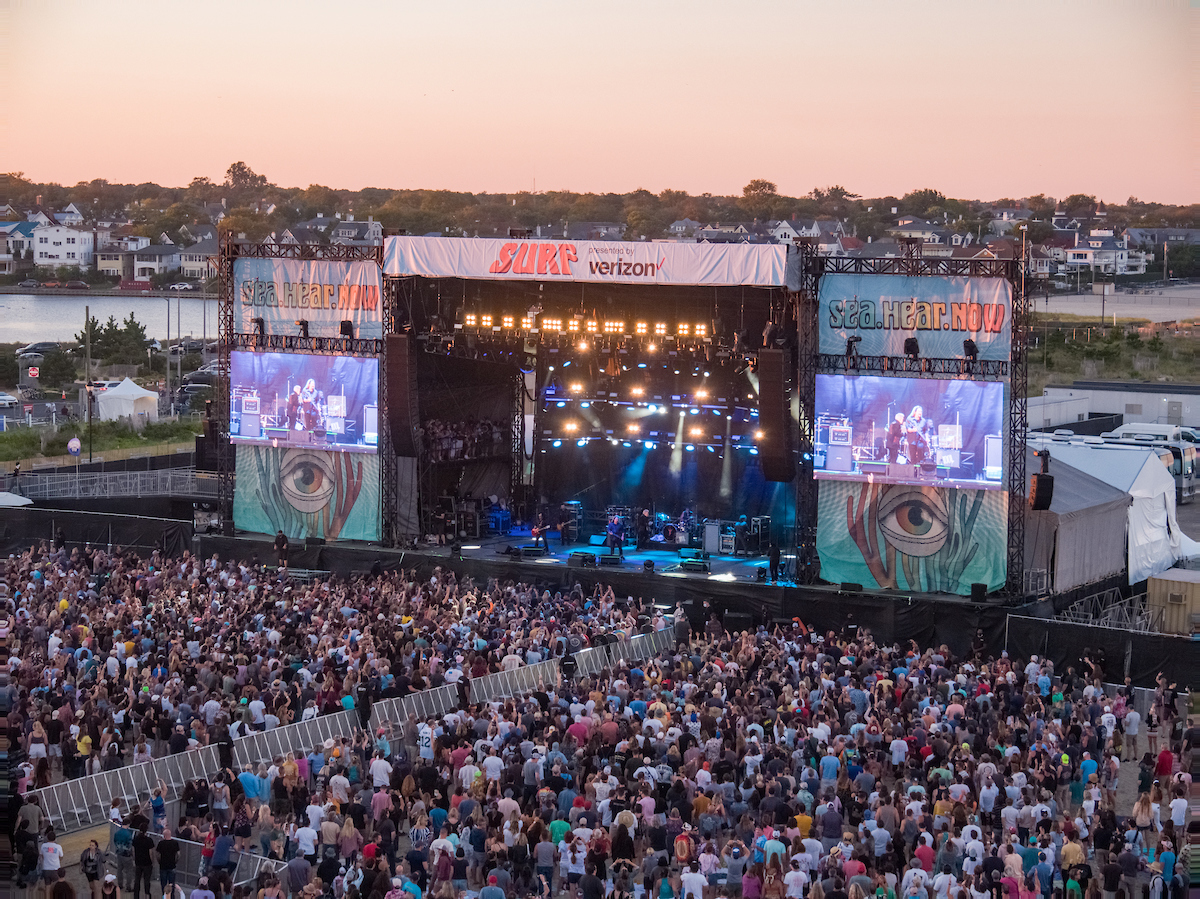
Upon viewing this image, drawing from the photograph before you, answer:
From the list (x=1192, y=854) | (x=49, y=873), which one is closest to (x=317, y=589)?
(x=49, y=873)

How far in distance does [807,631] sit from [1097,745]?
22.5 feet

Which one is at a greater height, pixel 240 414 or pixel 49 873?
pixel 240 414

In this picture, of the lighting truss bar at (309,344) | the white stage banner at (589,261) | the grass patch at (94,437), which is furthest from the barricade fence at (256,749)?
the grass patch at (94,437)

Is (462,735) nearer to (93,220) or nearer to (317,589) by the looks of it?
(317,589)

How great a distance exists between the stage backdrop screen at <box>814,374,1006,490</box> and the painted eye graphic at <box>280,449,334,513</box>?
10417 mm

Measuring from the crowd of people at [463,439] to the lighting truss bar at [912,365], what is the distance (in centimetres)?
873

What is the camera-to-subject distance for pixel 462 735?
1606cm

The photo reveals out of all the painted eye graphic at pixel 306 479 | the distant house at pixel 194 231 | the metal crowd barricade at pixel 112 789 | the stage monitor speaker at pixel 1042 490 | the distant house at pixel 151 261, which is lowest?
the metal crowd barricade at pixel 112 789

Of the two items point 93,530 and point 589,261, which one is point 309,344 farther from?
point 589,261

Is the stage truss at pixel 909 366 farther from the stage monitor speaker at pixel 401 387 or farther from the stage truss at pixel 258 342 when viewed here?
the stage truss at pixel 258 342

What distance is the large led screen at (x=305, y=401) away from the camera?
1176 inches

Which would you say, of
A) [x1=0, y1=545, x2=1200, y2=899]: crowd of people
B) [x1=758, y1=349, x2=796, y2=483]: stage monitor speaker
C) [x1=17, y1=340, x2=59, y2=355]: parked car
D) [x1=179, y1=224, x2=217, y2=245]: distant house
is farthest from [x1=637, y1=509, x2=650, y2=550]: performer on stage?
[x1=179, y1=224, x2=217, y2=245]: distant house

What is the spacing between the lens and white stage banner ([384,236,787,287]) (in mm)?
26109

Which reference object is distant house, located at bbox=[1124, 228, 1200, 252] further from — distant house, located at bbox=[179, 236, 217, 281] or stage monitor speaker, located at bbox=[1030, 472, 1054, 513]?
stage monitor speaker, located at bbox=[1030, 472, 1054, 513]
